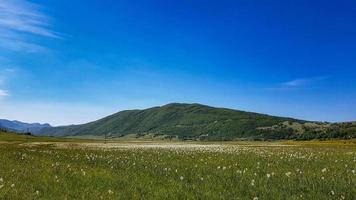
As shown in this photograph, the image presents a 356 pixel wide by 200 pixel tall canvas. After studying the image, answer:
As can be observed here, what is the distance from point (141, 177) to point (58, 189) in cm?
327

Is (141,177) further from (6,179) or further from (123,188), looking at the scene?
(6,179)

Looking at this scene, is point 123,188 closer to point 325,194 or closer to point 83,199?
point 83,199

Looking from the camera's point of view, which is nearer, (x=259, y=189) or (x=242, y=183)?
(x=259, y=189)

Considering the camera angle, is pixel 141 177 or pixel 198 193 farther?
pixel 141 177

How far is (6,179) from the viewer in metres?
13.8

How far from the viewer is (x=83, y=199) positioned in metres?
10.2

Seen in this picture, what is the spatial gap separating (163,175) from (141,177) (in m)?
1.09

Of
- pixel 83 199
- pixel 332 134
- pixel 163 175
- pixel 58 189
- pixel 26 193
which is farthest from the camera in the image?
pixel 332 134

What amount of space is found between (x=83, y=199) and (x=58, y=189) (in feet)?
6.59

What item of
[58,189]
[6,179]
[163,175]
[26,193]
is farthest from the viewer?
[163,175]

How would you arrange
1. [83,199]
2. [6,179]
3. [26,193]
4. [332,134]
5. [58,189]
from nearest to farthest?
[83,199] < [26,193] < [58,189] < [6,179] < [332,134]


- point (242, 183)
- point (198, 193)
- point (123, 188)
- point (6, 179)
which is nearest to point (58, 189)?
point (123, 188)

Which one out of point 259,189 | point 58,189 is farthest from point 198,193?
point 58,189

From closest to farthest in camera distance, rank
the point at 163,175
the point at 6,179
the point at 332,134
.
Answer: the point at 6,179 < the point at 163,175 < the point at 332,134
